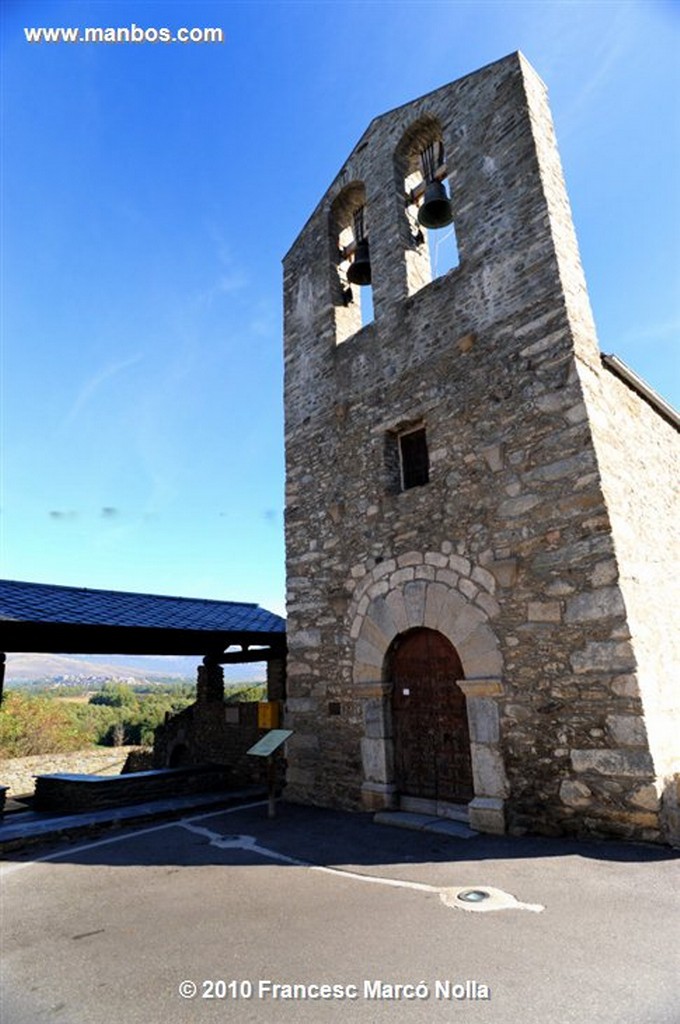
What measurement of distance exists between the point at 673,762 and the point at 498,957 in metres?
2.46

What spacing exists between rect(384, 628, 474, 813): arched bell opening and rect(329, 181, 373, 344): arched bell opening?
4.45 meters

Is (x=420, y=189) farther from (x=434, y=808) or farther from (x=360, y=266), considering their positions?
(x=434, y=808)

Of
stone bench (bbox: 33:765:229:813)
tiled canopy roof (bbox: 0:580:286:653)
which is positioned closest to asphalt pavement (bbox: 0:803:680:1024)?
stone bench (bbox: 33:765:229:813)

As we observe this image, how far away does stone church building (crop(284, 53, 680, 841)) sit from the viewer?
436 centimetres

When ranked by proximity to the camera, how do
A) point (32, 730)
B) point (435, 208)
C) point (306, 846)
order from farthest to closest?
point (32, 730) → point (435, 208) → point (306, 846)

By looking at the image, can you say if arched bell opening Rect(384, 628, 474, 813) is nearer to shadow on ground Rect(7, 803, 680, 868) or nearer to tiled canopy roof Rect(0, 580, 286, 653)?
shadow on ground Rect(7, 803, 680, 868)

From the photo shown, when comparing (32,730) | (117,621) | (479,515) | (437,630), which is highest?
(479,515)

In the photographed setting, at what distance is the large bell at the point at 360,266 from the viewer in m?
7.70

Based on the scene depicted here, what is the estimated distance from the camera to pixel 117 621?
302 inches

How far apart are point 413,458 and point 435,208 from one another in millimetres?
3104

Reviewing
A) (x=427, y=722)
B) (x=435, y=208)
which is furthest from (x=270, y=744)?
(x=435, y=208)

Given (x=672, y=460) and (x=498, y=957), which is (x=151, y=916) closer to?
(x=498, y=957)

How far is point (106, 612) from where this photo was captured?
8133 millimetres

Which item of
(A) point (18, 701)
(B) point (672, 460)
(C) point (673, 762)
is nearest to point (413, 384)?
(B) point (672, 460)
